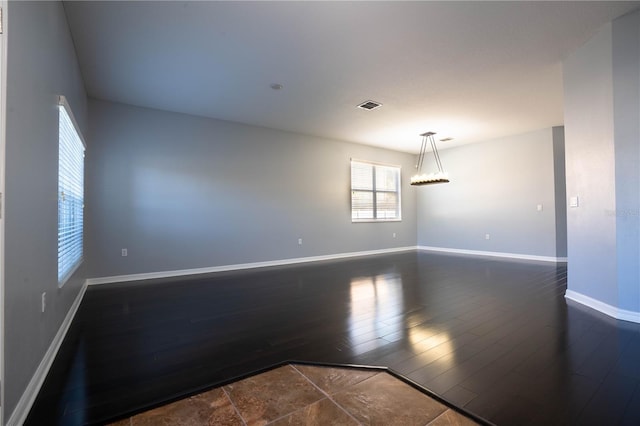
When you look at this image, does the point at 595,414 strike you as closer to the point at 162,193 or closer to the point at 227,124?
the point at 162,193

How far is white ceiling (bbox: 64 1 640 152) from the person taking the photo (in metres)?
2.47

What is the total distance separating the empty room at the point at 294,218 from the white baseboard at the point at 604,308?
18mm

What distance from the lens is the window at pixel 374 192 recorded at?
6973 millimetres

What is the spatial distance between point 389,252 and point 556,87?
4595 mm

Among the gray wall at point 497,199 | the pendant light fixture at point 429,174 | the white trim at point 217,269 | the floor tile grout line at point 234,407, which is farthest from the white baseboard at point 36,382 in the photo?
the gray wall at point 497,199

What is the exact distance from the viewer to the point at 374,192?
735cm

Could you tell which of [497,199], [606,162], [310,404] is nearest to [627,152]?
[606,162]

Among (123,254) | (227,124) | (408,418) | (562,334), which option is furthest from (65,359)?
(227,124)

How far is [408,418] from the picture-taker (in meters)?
1.37

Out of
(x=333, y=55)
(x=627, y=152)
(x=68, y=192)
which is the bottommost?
(x=68, y=192)

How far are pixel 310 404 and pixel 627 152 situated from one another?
3.38 m

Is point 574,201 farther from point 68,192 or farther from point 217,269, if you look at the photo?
point 68,192

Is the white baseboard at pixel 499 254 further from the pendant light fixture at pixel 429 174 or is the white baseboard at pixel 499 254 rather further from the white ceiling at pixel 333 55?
the white ceiling at pixel 333 55

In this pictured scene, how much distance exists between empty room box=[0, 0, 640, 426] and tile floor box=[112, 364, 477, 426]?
1 cm
